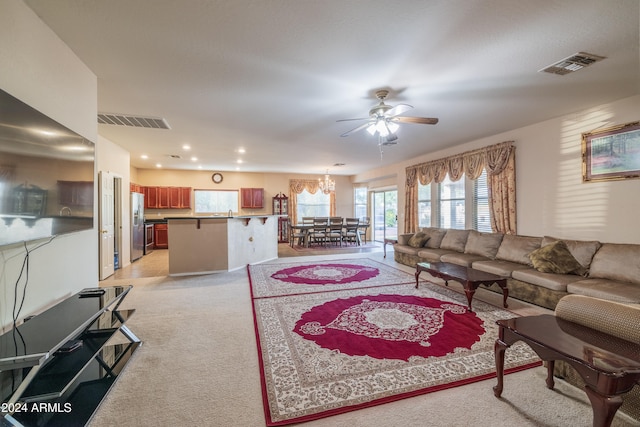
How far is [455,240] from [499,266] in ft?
4.78

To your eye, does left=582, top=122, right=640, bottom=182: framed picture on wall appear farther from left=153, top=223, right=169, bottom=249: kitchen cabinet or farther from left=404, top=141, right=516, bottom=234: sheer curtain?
left=153, top=223, right=169, bottom=249: kitchen cabinet

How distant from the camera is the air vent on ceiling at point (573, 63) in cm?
240

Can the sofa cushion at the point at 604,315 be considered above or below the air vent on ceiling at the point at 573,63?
below

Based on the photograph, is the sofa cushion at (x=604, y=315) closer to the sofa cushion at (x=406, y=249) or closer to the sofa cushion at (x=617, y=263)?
the sofa cushion at (x=617, y=263)

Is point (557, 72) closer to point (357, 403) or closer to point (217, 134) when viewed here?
point (357, 403)

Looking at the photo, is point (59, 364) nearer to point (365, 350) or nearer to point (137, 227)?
point (365, 350)

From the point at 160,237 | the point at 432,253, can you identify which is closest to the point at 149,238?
the point at 160,237

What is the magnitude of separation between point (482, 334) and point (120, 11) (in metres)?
4.10

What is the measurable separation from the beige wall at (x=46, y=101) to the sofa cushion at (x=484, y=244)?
564cm

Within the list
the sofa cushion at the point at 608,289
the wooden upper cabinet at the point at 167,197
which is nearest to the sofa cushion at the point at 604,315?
the sofa cushion at the point at 608,289

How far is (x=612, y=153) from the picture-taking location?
3.49 metres

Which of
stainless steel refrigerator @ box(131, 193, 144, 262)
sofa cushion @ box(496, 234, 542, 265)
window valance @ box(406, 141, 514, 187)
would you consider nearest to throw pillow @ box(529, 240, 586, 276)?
sofa cushion @ box(496, 234, 542, 265)

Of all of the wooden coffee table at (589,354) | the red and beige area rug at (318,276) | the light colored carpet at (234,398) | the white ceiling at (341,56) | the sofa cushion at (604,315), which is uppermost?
the white ceiling at (341,56)

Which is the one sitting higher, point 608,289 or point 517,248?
point 517,248
